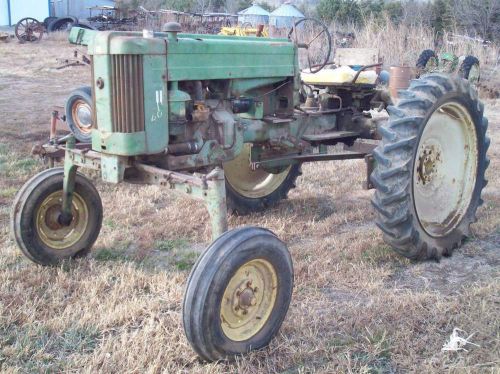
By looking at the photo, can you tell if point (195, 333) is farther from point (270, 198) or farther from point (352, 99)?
point (352, 99)

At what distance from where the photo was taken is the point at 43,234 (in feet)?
12.6

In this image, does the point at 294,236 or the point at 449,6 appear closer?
the point at 294,236

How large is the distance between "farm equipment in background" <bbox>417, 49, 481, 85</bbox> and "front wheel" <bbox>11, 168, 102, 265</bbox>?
1054cm

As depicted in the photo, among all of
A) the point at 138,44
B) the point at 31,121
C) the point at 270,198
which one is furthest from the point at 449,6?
the point at 138,44

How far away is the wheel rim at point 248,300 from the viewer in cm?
281

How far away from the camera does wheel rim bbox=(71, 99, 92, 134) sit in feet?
17.3

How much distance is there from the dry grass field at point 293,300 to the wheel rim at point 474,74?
860 centimetres

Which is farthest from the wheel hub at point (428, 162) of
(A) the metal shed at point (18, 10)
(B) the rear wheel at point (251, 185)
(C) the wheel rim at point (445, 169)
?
(A) the metal shed at point (18, 10)

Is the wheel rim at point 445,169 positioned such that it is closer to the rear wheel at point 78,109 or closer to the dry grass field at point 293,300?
the dry grass field at point 293,300

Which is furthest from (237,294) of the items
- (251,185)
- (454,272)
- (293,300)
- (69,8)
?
(69,8)

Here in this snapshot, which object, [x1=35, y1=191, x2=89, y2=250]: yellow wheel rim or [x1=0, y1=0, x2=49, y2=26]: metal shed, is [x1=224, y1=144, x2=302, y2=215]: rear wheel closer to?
[x1=35, y1=191, x2=89, y2=250]: yellow wheel rim

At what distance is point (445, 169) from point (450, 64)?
10.0 m

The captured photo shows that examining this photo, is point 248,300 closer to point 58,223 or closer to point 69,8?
point 58,223

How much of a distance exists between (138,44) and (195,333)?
1557mm
